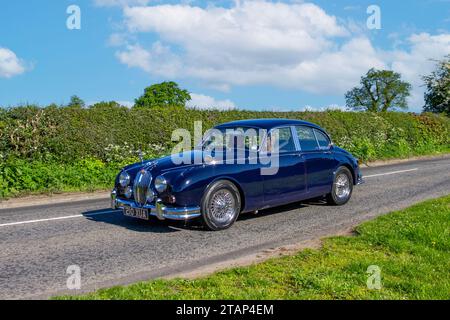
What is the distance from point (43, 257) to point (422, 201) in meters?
7.44

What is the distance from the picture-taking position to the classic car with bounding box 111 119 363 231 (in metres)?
6.74

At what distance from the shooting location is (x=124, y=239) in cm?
673

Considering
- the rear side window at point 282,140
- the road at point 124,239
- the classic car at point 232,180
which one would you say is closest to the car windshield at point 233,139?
the classic car at point 232,180

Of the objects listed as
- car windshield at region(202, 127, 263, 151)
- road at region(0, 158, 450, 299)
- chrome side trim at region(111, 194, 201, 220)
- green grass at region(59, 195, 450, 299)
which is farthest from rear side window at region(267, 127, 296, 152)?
green grass at region(59, 195, 450, 299)

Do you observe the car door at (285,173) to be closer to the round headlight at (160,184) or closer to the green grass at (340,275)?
the green grass at (340,275)

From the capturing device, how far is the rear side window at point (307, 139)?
8516 millimetres

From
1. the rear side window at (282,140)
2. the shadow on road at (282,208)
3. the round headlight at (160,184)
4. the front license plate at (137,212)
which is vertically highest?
the rear side window at (282,140)

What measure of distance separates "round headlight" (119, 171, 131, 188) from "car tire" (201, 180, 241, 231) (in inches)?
56.0

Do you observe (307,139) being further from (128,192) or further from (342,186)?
(128,192)

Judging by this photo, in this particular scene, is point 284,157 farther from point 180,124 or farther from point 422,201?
point 180,124

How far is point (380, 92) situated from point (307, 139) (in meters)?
71.7

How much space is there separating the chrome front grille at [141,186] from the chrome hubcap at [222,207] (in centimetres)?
103

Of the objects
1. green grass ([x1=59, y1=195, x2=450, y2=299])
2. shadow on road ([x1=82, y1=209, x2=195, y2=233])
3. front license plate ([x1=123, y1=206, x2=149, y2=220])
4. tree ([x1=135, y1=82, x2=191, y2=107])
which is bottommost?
green grass ([x1=59, y1=195, x2=450, y2=299])

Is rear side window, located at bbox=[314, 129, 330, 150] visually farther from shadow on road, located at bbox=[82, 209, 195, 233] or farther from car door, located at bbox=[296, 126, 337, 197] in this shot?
shadow on road, located at bbox=[82, 209, 195, 233]
